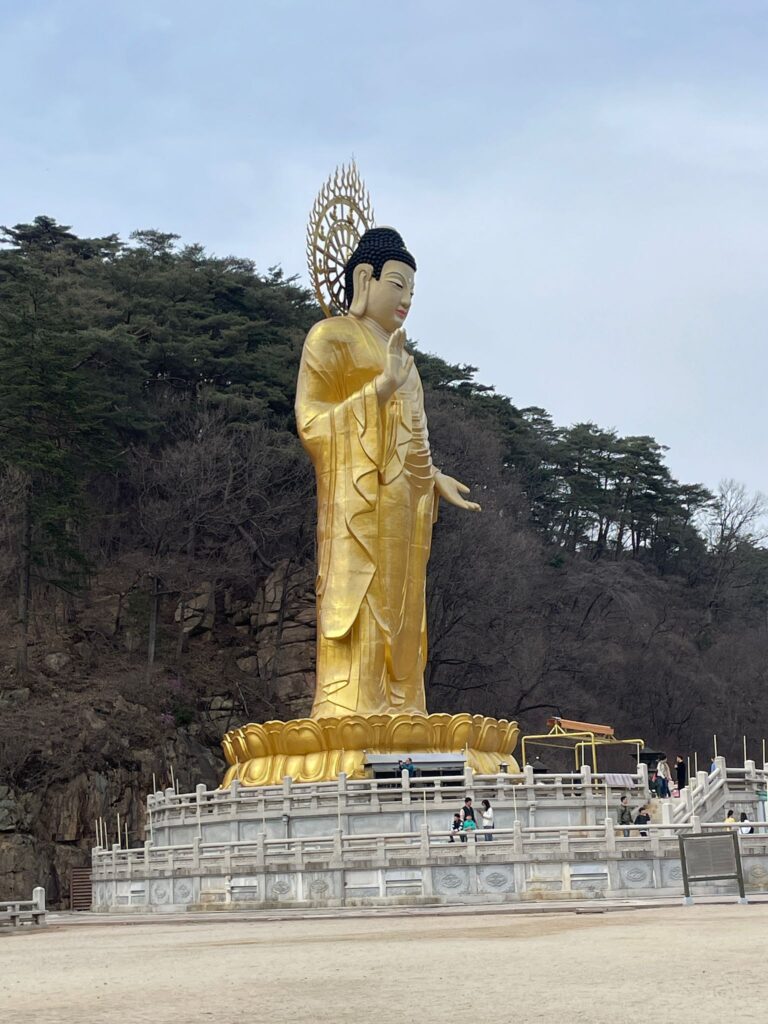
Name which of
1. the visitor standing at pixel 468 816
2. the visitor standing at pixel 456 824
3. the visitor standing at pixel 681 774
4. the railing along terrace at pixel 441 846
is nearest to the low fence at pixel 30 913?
the railing along terrace at pixel 441 846

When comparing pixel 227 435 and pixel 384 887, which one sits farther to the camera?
pixel 227 435

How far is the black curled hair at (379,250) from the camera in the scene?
2538cm

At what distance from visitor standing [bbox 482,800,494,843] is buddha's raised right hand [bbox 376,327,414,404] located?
6.80 metres

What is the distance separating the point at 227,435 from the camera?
3522cm

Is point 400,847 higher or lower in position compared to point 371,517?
lower

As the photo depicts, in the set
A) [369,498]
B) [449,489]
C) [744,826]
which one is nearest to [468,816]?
[744,826]

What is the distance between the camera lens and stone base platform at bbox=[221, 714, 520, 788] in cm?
2173

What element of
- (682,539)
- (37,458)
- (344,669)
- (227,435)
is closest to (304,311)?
(227,435)

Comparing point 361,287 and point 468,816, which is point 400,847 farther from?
point 361,287

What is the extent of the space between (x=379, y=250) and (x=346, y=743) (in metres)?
8.36

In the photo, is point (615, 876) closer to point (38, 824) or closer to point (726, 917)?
point (726, 917)

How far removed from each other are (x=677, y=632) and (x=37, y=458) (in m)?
21.5

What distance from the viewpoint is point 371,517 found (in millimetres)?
24266

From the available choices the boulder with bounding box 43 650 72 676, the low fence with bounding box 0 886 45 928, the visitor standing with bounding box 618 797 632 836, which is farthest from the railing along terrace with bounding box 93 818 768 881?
the boulder with bounding box 43 650 72 676
